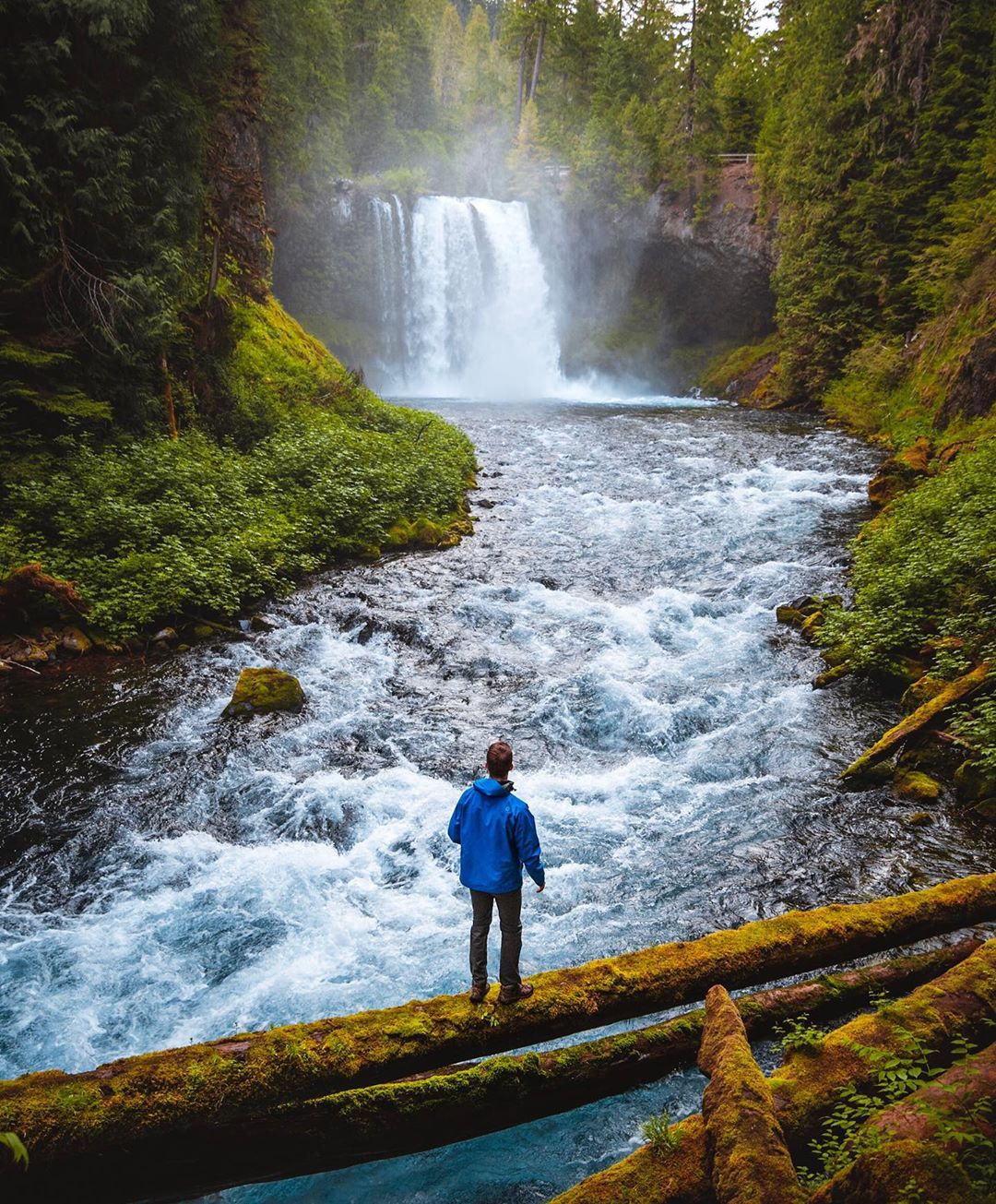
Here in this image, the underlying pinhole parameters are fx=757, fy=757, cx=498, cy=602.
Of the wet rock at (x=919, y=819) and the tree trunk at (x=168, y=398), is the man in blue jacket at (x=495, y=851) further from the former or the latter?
the tree trunk at (x=168, y=398)

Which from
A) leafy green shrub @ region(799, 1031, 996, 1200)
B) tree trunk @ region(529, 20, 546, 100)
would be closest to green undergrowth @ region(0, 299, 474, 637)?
leafy green shrub @ region(799, 1031, 996, 1200)

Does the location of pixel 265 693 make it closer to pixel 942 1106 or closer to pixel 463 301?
pixel 942 1106

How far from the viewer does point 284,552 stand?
43.0 feet

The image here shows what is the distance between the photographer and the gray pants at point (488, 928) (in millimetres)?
4035

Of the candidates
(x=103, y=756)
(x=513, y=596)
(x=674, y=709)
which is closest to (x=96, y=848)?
(x=103, y=756)

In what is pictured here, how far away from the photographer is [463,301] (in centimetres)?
4231

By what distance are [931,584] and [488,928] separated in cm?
798

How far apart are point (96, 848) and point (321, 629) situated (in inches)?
200

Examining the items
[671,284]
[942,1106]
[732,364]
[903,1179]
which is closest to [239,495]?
[942,1106]

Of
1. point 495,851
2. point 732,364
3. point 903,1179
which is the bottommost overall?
point 732,364

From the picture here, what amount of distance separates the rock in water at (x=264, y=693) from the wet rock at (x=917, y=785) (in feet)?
22.1

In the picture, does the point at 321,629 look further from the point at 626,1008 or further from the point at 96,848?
the point at 626,1008

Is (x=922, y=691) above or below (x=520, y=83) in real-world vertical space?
below

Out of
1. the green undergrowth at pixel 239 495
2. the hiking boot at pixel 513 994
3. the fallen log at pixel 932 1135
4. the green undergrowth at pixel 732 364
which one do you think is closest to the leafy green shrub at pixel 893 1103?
the fallen log at pixel 932 1135
